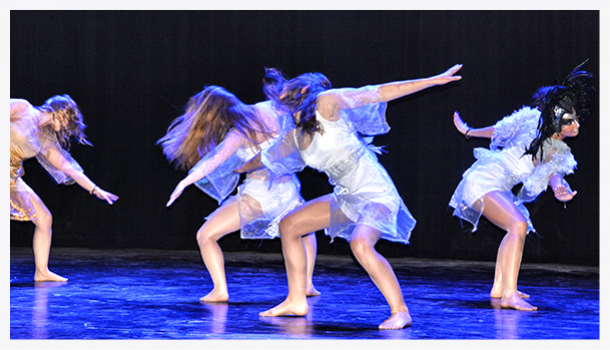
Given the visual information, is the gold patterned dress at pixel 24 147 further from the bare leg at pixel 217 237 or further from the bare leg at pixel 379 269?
the bare leg at pixel 379 269

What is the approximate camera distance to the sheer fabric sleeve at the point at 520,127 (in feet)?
14.0

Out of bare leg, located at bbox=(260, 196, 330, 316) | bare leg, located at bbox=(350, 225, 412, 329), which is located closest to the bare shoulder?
bare leg, located at bbox=(260, 196, 330, 316)

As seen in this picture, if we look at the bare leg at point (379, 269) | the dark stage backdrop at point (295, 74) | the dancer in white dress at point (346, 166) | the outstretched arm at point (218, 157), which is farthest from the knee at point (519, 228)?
the dark stage backdrop at point (295, 74)

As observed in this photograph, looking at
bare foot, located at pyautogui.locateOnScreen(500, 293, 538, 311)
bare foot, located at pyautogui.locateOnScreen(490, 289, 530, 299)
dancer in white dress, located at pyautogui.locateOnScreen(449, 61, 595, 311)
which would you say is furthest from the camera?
bare foot, located at pyautogui.locateOnScreen(490, 289, 530, 299)

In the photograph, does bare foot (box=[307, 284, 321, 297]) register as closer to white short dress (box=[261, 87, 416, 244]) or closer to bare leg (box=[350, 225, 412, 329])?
white short dress (box=[261, 87, 416, 244])

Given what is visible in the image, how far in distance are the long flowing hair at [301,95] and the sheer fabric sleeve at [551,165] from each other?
56.8 inches

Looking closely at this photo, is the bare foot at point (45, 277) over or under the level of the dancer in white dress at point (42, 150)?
under

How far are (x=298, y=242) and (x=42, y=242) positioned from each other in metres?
2.34

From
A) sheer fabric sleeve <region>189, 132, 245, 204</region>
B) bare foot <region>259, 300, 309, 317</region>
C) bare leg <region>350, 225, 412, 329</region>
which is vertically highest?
sheer fabric sleeve <region>189, 132, 245, 204</region>

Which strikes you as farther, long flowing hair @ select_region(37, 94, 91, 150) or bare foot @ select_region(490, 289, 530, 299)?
long flowing hair @ select_region(37, 94, 91, 150)

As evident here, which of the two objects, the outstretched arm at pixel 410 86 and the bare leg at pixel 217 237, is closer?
the outstretched arm at pixel 410 86

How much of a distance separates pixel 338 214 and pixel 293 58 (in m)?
3.74

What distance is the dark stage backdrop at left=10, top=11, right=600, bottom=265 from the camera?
6.32 metres

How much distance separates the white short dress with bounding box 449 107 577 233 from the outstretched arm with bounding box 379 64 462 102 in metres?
1.23
